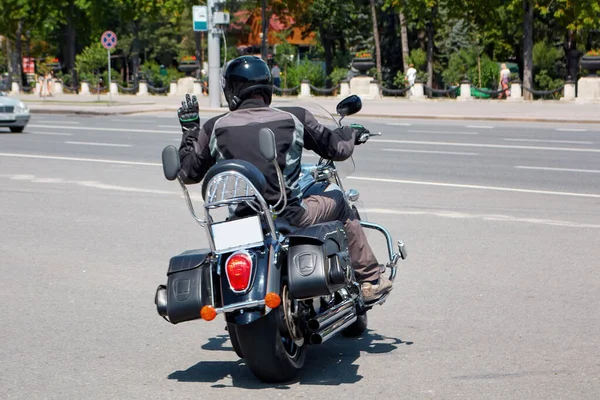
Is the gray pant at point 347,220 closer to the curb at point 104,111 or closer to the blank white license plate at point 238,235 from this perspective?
the blank white license plate at point 238,235

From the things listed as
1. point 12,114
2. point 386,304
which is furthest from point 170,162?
point 12,114

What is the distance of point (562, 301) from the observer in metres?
6.78

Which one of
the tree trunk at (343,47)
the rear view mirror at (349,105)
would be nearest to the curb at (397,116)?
the rear view mirror at (349,105)

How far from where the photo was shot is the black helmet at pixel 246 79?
17.0 feet

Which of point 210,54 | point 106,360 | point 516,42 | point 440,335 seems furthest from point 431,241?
point 516,42

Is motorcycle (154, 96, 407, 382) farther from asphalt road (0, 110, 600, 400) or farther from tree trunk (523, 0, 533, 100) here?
tree trunk (523, 0, 533, 100)

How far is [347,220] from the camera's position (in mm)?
5375

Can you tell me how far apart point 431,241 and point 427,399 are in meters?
4.52

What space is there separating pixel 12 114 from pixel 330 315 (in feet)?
68.9

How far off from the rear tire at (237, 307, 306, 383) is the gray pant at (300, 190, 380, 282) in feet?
2.14

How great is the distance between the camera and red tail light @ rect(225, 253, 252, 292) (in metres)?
4.67

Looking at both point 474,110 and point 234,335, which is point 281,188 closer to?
point 234,335

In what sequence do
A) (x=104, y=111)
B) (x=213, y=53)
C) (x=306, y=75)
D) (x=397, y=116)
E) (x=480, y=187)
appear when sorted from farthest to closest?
(x=306, y=75) → (x=213, y=53) → (x=104, y=111) → (x=397, y=116) → (x=480, y=187)

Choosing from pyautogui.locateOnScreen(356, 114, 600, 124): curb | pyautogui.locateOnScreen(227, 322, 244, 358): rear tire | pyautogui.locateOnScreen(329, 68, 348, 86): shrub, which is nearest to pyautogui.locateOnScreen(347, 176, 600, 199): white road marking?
pyautogui.locateOnScreen(227, 322, 244, 358): rear tire
